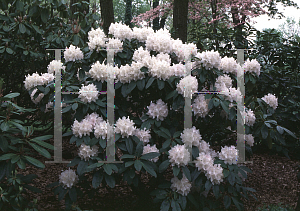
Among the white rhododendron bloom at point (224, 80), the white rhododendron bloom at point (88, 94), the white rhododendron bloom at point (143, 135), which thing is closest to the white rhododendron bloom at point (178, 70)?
the white rhododendron bloom at point (224, 80)

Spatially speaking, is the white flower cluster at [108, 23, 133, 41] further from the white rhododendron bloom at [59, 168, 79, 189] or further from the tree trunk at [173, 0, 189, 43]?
the tree trunk at [173, 0, 189, 43]

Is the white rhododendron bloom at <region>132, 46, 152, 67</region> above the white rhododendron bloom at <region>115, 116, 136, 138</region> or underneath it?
above

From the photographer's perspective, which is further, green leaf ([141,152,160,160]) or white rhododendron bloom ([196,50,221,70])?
white rhododendron bloom ([196,50,221,70])

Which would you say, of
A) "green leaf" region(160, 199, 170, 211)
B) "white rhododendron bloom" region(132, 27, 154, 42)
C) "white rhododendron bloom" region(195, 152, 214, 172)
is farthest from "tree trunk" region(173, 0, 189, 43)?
"green leaf" region(160, 199, 170, 211)

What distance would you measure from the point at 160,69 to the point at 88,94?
0.59 metres

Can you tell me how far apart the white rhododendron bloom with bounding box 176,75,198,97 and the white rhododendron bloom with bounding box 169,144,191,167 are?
41 centimetres

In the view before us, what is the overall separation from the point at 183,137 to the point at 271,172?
257 cm

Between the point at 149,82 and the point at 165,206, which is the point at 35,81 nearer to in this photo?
the point at 149,82

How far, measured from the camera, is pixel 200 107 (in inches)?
88.4

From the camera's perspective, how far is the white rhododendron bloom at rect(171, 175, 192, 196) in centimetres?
226

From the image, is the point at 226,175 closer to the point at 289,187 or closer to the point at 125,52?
the point at 125,52

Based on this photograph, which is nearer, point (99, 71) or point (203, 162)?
point (203, 162)

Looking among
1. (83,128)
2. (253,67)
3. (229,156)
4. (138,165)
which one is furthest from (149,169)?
(253,67)

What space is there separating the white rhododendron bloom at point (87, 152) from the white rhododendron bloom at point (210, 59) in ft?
3.66
